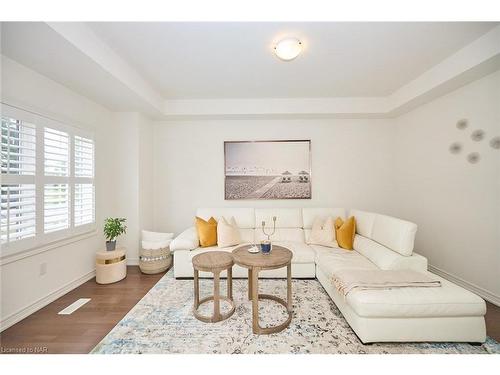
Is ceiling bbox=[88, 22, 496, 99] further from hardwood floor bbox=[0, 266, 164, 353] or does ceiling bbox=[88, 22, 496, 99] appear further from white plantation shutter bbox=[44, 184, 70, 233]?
hardwood floor bbox=[0, 266, 164, 353]

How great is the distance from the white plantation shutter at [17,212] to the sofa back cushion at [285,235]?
269cm

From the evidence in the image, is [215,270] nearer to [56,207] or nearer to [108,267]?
[108,267]

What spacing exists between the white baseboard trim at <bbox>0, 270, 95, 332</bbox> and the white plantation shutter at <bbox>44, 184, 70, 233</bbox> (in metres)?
0.72

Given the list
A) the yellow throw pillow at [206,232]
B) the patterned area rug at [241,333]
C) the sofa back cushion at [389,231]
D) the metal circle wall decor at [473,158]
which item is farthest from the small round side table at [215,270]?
the metal circle wall decor at [473,158]

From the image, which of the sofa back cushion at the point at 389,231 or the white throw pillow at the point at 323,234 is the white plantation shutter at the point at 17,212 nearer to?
the white throw pillow at the point at 323,234

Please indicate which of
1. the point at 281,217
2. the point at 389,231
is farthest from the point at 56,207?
the point at 389,231

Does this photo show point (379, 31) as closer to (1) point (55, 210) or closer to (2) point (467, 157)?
(2) point (467, 157)

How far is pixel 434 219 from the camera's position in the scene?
9.92ft

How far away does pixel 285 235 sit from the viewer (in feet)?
11.2

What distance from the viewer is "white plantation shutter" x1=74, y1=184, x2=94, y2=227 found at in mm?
2777

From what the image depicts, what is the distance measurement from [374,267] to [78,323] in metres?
3.06

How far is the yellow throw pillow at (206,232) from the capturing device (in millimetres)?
3076

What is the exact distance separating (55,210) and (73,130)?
1025 millimetres
